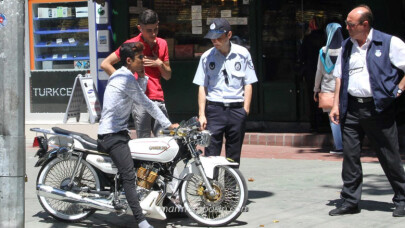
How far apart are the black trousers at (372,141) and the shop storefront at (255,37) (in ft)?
17.6

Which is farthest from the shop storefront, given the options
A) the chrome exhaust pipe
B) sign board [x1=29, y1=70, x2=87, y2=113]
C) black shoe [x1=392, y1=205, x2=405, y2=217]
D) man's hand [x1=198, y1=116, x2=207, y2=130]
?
the chrome exhaust pipe

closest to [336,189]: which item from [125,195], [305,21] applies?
[125,195]

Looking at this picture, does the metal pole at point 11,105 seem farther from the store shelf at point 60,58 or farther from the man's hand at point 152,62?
the store shelf at point 60,58

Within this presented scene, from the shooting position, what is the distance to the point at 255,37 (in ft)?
42.0

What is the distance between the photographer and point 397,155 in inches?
272

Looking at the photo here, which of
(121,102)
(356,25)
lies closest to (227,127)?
(121,102)

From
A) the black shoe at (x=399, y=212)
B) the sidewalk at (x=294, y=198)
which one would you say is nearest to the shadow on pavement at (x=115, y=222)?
the sidewalk at (x=294, y=198)

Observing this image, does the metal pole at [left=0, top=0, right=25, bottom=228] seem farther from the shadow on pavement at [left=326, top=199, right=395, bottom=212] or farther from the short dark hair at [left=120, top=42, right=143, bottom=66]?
the shadow on pavement at [left=326, top=199, right=395, bottom=212]

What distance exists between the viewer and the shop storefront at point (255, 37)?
499 inches

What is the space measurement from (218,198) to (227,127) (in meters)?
0.97

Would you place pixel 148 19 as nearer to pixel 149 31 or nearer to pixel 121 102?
pixel 149 31

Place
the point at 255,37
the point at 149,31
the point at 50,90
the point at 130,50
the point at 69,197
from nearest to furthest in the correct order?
1. the point at 130,50
2. the point at 69,197
3. the point at 149,31
4. the point at 255,37
5. the point at 50,90

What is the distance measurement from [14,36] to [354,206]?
3432mm

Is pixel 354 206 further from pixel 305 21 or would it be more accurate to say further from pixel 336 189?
pixel 305 21
